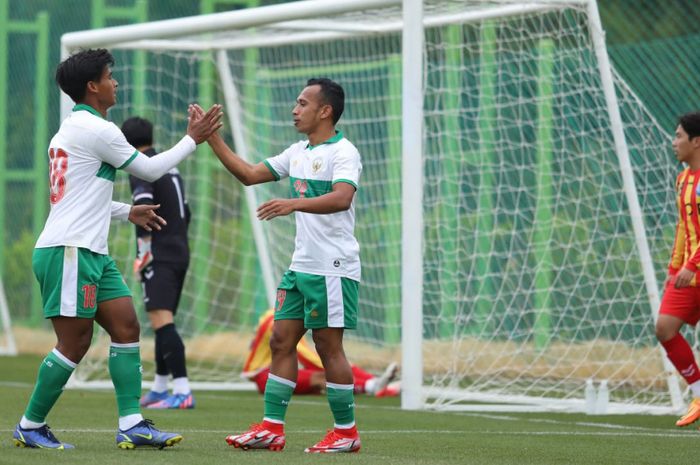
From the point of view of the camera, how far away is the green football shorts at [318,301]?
20.2 feet

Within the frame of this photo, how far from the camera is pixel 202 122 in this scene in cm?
604

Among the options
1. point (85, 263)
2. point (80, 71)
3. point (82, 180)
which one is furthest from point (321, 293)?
point (80, 71)

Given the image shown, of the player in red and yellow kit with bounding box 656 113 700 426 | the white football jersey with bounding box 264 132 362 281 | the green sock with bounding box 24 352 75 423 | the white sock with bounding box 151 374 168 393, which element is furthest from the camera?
the white sock with bounding box 151 374 168 393

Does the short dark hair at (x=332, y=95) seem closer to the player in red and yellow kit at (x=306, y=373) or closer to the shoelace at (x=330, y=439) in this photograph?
the shoelace at (x=330, y=439)

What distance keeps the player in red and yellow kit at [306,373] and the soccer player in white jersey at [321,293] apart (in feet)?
14.2

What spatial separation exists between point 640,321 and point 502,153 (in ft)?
5.67

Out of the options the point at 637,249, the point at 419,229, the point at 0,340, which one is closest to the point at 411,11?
the point at 419,229

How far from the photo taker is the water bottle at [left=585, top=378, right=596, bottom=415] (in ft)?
29.4

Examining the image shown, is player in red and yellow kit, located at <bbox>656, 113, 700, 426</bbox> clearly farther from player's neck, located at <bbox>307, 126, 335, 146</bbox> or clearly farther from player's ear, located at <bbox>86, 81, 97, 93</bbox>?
player's ear, located at <bbox>86, 81, 97, 93</bbox>

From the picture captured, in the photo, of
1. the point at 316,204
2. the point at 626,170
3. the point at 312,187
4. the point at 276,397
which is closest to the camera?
the point at 316,204

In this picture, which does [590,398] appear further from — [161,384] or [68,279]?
[68,279]

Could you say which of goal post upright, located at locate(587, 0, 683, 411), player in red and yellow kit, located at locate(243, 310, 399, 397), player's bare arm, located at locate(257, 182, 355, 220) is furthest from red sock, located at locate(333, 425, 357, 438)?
player in red and yellow kit, located at locate(243, 310, 399, 397)

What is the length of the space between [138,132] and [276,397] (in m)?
3.33

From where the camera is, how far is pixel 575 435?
7430mm
